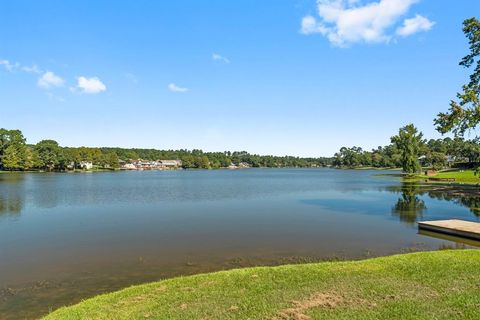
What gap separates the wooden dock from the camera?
59.8ft

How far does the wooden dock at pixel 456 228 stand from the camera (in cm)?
1822

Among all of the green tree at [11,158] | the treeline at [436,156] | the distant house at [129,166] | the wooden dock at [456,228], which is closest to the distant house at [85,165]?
the distant house at [129,166]

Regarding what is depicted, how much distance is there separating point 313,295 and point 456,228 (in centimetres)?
1459

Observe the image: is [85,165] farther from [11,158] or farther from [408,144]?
[408,144]

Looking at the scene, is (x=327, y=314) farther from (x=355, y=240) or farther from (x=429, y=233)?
(x=429, y=233)

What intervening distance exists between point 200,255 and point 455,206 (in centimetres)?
2645

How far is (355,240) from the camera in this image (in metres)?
18.4

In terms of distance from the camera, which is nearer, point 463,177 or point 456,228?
point 456,228

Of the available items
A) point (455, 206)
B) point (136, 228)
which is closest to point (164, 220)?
point (136, 228)

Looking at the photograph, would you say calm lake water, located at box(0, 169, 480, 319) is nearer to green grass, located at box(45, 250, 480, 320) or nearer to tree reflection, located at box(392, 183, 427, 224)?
tree reflection, located at box(392, 183, 427, 224)

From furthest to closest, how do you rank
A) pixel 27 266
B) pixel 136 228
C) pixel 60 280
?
1. pixel 136 228
2. pixel 27 266
3. pixel 60 280

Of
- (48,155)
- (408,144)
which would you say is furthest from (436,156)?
(48,155)

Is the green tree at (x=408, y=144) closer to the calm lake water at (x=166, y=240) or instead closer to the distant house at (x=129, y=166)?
the calm lake water at (x=166, y=240)

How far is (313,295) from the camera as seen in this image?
8.64m
